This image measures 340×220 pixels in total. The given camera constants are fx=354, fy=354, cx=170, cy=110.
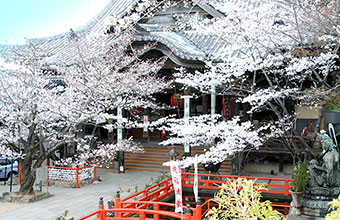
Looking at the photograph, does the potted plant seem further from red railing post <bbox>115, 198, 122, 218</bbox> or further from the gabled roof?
the gabled roof

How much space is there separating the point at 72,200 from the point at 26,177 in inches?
80.9

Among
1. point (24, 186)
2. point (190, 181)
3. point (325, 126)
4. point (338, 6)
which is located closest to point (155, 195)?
point (190, 181)

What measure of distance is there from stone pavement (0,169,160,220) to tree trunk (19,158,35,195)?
2.41ft

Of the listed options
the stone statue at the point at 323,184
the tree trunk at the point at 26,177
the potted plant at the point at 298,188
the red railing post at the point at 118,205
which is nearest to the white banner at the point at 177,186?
the red railing post at the point at 118,205

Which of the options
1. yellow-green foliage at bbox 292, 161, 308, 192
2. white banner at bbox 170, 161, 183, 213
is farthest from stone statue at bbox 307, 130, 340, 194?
white banner at bbox 170, 161, 183, 213

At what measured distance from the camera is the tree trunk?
14219 mm

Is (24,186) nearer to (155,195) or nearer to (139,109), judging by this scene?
(155,195)

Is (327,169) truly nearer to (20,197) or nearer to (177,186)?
(177,186)

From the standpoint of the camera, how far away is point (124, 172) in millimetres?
19812

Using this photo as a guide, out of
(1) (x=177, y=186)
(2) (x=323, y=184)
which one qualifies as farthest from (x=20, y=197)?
(2) (x=323, y=184)

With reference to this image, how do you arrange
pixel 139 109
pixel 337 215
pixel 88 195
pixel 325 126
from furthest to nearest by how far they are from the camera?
pixel 139 109, pixel 325 126, pixel 88 195, pixel 337 215

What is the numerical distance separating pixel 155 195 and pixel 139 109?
40.7 feet

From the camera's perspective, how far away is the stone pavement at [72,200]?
12523 mm

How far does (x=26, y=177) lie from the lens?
46.7 ft
